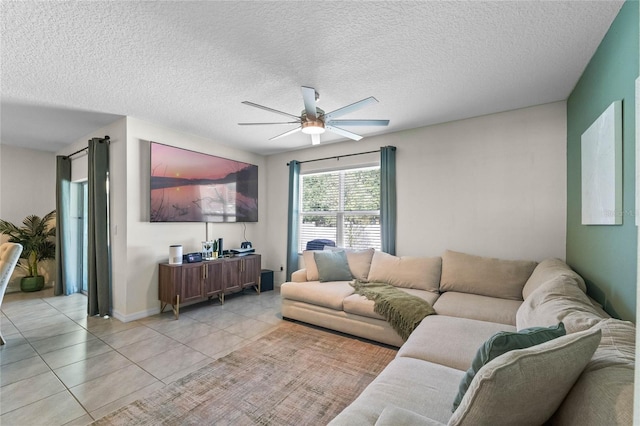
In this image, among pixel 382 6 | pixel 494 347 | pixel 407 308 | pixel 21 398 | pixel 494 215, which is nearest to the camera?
pixel 494 347

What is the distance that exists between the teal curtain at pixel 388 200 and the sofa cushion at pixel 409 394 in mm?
2357

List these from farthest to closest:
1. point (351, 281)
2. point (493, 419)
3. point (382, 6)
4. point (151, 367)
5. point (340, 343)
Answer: point (351, 281)
point (340, 343)
point (151, 367)
point (382, 6)
point (493, 419)

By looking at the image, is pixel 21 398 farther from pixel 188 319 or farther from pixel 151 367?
pixel 188 319

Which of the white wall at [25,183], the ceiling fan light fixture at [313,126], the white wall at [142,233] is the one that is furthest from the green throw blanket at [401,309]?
the white wall at [25,183]

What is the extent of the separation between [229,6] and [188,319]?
11.2ft

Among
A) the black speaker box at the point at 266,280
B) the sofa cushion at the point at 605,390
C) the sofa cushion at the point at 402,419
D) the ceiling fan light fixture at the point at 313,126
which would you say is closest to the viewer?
the sofa cushion at the point at 605,390

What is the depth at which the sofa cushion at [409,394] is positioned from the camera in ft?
3.74

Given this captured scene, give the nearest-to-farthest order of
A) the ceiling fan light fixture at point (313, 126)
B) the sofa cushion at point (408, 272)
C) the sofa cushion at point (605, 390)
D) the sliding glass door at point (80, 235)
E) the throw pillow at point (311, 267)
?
the sofa cushion at point (605, 390) → the ceiling fan light fixture at point (313, 126) → the sofa cushion at point (408, 272) → the throw pillow at point (311, 267) → the sliding glass door at point (80, 235)

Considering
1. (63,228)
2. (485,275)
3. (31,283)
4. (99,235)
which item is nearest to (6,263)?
(99,235)

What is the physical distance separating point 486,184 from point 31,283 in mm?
7378

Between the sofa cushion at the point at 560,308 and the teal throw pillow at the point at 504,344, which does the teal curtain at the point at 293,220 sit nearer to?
the sofa cushion at the point at 560,308

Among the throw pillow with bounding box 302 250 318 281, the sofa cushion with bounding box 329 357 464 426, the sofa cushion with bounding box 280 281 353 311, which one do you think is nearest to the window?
the throw pillow with bounding box 302 250 318 281

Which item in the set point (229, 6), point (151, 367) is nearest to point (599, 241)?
point (229, 6)

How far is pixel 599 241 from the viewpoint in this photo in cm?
196
